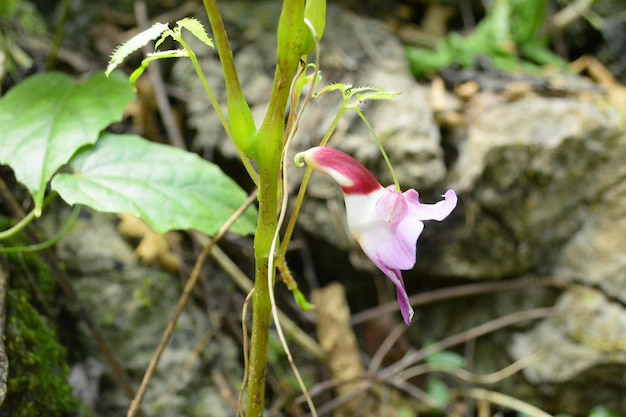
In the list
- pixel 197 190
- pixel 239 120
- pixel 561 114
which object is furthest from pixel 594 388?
pixel 239 120

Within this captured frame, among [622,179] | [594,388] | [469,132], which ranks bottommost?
[594,388]

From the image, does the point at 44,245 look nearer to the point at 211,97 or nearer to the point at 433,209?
the point at 211,97

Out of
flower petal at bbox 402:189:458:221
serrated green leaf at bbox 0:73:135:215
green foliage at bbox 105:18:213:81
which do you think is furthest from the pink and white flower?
serrated green leaf at bbox 0:73:135:215

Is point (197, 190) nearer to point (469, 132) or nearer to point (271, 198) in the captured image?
point (271, 198)

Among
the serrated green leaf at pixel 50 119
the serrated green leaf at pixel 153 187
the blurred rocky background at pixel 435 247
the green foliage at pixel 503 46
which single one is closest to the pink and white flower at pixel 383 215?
the serrated green leaf at pixel 153 187

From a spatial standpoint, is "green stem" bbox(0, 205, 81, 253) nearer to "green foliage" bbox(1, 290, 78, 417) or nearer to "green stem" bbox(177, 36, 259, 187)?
"green foliage" bbox(1, 290, 78, 417)

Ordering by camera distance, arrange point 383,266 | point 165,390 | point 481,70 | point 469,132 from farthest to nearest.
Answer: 1. point 481,70
2. point 469,132
3. point 165,390
4. point 383,266

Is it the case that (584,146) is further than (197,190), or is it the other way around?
(584,146)
